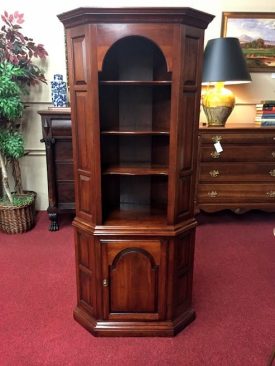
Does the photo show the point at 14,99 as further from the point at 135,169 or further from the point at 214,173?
the point at 214,173

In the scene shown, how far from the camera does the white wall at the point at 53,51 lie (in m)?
3.09

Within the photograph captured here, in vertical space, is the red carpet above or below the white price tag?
below

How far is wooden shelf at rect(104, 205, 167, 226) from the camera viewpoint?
169 centimetres

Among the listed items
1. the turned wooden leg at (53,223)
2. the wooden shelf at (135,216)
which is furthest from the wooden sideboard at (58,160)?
the wooden shelf at (135,216)

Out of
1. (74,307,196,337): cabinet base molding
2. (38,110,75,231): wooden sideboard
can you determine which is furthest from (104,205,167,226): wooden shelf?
(38,110,75,231): wooden sideboard

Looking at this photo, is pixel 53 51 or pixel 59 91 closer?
pixel 59 91

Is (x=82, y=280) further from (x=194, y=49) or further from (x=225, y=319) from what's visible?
(x=194, y=49)

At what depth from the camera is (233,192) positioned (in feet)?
10.2

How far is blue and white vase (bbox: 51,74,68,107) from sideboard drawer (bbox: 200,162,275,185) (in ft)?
4.93

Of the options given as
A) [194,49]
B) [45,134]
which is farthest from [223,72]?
[45,134]

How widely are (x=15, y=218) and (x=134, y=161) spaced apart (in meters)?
1.68

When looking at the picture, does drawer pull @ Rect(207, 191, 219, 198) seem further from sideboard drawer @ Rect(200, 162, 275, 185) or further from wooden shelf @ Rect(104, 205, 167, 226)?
wooden shelf @ Rect(104, 205, 167, 226)

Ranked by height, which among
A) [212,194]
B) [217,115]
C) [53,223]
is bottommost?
[53,223]

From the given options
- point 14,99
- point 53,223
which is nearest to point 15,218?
point 53,223
